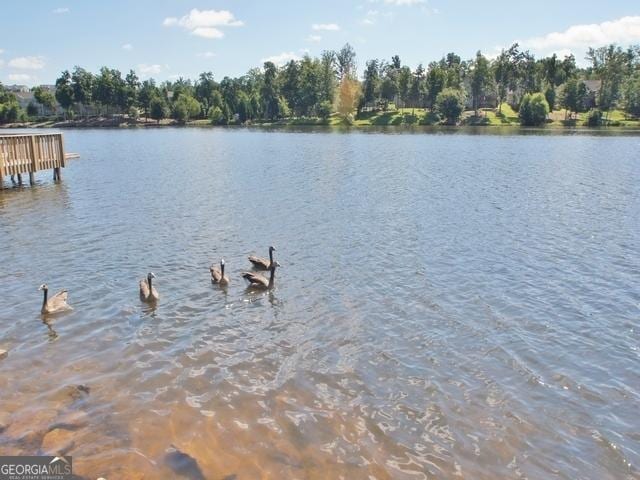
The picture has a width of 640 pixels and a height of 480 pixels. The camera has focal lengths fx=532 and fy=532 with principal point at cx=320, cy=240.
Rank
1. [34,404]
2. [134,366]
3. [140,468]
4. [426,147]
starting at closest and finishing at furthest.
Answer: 1. [140,468]
2. [34,404]
3. [134,366]
4. [426,147]

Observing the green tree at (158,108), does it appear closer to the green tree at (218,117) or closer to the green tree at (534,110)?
the green tree at (218,117)

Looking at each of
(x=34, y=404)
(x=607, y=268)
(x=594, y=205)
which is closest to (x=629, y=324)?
(x=607, y=268)

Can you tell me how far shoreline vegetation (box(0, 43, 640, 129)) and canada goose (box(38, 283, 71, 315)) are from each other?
146713 mm

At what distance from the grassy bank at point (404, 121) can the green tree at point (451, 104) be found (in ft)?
9.12

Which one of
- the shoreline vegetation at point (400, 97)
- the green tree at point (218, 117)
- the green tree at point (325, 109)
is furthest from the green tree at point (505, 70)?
the green tree at point (218, 117)

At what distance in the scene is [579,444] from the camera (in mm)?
10445

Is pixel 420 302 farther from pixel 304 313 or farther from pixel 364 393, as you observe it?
pixel 364 393

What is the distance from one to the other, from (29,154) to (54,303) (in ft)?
102

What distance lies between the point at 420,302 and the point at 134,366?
30.5ft

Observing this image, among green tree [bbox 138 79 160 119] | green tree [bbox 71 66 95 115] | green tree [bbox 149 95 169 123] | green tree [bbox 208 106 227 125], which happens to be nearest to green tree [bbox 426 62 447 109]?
green tree [bbox 208 106 227 125]

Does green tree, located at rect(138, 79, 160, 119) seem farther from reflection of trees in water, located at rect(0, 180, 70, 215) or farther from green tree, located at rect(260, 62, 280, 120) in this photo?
reflection of trees in water, located at rect(0, 180, 70, 215)

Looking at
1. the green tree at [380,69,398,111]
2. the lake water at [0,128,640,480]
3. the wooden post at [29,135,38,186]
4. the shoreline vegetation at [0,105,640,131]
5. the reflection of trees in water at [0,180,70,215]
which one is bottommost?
the lake water at [0,128,640,480]

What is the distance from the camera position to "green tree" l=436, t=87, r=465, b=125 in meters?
153

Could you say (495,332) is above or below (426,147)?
below
